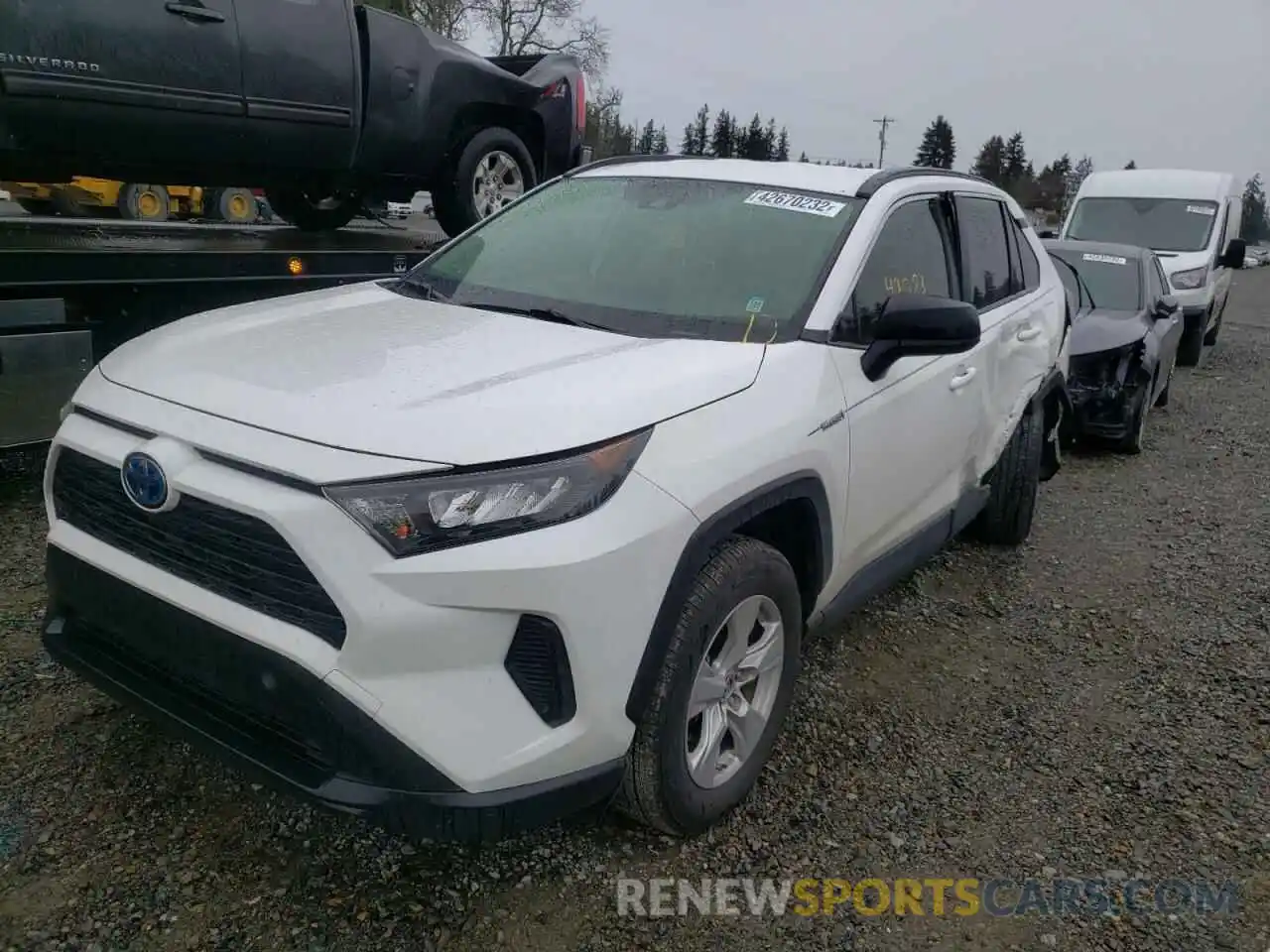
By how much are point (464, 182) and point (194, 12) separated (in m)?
1.99

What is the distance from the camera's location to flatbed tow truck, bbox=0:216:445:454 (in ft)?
14.0

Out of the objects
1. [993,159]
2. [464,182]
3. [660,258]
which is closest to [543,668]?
[660,258]

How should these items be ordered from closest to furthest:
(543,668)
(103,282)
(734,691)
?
(543,668) → (734,691) → (103,282)

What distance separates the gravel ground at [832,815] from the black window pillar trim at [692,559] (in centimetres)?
63

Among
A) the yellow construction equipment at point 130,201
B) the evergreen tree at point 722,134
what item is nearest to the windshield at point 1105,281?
the yellow construction equipment at point 130,201

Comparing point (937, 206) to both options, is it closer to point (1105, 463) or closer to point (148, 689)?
point (148, 689)

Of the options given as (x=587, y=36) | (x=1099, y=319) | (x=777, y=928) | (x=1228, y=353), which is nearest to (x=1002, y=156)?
(x=587, y=36)

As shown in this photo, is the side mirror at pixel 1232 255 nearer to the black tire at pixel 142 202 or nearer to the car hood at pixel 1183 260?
the car hood at pixel 1183 260

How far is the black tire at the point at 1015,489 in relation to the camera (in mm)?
4566

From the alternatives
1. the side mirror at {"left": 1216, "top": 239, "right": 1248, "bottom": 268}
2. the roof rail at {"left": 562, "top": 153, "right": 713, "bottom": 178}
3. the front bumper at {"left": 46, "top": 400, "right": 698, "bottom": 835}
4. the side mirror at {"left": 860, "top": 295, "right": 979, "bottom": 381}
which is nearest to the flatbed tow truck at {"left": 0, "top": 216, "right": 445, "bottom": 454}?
the roof rail at {"left": 562, "top": 153, "right": 713, "bottom": 178}

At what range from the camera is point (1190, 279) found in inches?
451

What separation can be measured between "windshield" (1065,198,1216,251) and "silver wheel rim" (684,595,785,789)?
11.2 m

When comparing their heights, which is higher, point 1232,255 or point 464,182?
point 464,182

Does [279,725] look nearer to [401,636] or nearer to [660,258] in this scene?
[401,636]
